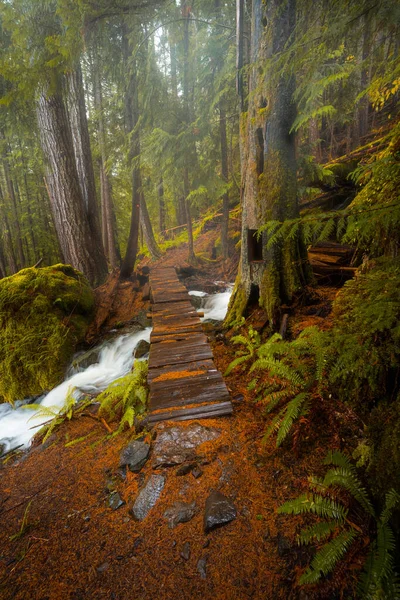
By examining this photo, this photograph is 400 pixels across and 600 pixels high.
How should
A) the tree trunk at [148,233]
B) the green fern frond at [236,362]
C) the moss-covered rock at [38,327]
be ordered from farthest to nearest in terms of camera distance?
the tree trunk at [148,233]
the moss-covered rock at [38,327]
the green fern frond at [236,362]

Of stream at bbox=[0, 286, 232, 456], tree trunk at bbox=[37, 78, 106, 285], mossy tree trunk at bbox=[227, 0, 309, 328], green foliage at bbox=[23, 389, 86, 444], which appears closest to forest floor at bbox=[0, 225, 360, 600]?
green foliage at bbox=[23, 389, 86, 444]

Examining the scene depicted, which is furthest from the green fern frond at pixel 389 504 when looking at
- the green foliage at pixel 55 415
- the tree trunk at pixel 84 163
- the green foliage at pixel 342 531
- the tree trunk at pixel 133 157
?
the tree trunk at pixel 133 157

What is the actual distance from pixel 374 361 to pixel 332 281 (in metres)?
3.72

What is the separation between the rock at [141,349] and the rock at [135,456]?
10.6 ft

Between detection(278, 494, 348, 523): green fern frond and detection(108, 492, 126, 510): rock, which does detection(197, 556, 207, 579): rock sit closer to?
detection(278, 494, 348, 523): green fern frond

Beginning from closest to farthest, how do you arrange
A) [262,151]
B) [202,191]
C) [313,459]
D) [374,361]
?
[374,361] → [313,459] → [262,151] → [202,191]

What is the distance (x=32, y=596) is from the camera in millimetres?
1868

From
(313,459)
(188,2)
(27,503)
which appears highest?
(188,2)

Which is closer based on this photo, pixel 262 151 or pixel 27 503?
pixel 27 503

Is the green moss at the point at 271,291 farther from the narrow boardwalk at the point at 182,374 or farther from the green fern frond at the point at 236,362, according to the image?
the narrow boardwalk at the point at 182,374

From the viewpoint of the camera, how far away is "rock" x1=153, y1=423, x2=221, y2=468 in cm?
272

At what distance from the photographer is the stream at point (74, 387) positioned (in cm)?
485

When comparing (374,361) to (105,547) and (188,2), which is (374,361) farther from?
(188,2)

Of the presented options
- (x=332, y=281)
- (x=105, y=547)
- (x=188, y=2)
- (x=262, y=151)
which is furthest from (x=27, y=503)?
(x=188, y=2)
